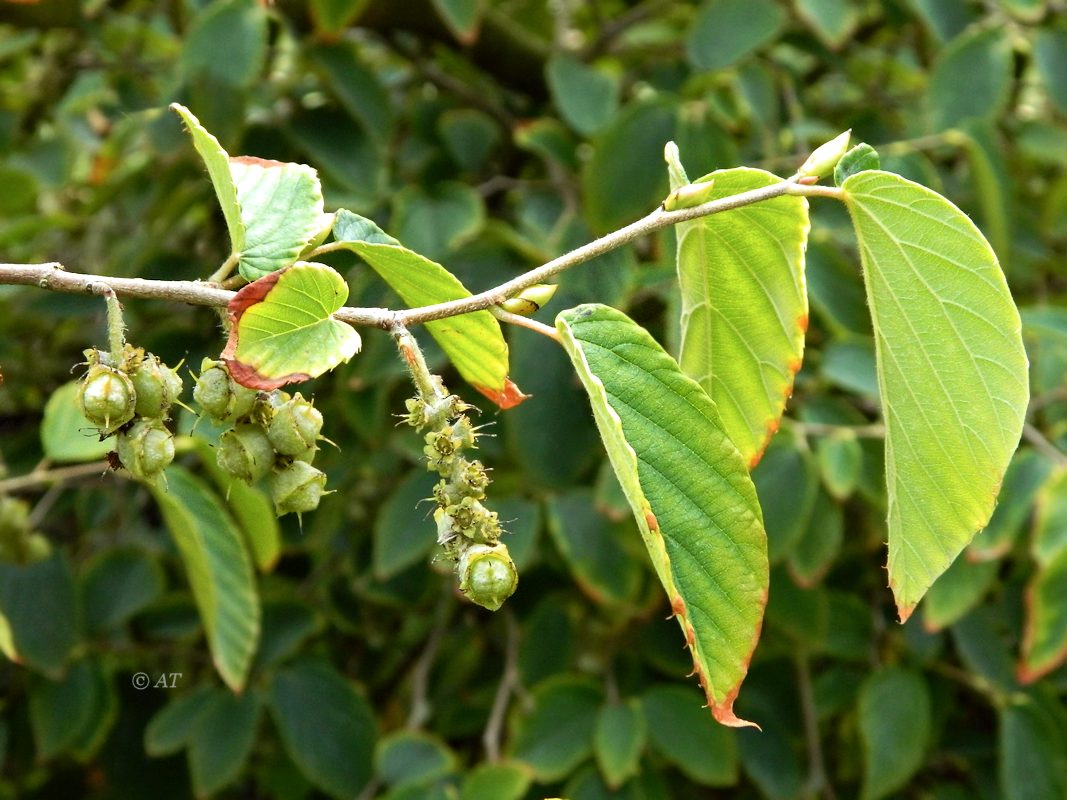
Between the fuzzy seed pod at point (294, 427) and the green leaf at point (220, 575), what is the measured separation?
404 mm

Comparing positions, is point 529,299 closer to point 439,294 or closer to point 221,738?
point 439,294

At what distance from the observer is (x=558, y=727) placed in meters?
1.35

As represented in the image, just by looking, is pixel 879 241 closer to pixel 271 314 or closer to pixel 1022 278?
pixel 271 314

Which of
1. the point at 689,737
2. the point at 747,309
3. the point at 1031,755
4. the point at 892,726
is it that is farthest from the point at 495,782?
the point at 747,309

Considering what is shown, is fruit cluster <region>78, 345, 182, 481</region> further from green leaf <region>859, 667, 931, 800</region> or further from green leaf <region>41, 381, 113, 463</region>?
green leaf <region>859, 667, 931, 800</region>

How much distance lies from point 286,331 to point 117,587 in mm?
969

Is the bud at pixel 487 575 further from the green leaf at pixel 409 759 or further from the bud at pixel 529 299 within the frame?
the green leaf at pixel 409 759

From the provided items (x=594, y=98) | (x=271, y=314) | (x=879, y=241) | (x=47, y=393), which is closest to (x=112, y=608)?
(x=47, y=393)

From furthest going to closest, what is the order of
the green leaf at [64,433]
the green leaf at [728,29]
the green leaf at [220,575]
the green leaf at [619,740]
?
the green leaf at [728,29], the green leaf at [619,740], the green leaf at [64,433], the green leaf at [220,575]

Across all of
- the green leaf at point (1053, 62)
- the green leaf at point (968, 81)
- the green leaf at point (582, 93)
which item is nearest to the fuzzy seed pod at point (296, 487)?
the green leaf at point (582, 93)

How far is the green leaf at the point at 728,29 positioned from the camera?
1.49 meters

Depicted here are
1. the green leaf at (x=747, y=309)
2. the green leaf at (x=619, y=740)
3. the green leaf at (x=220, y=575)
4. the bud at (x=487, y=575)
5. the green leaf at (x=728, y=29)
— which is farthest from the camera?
the green leaf at (x=728, y=29)

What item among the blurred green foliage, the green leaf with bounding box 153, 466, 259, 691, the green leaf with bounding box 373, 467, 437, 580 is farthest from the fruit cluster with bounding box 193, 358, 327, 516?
the green leaf with bounding box 373, 467, 437, 580

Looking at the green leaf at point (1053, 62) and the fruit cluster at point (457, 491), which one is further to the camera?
the green leaf at point (1053, 62)
